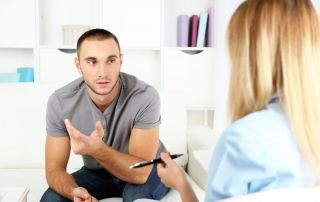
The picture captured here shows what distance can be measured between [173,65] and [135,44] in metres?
0.30

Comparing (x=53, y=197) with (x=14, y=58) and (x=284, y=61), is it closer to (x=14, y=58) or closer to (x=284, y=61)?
(x=284, y=61)

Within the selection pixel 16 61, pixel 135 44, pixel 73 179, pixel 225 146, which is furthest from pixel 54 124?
pixel 16 61

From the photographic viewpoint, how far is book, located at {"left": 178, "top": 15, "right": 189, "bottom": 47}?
2.62 m

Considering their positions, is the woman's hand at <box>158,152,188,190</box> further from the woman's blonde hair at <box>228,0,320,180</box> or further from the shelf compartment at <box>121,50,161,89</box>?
the shelf compartment at <box>121,50,161,89</box>

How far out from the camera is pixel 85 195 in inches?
49.2

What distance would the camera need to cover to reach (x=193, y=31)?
2.64m

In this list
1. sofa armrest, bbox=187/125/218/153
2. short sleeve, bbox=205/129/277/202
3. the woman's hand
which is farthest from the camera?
sofa armrest, bbox=187/125/218/153

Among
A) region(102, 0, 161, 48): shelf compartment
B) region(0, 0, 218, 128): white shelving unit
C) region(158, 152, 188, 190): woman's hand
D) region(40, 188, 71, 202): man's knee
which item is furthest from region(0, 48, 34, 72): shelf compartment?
region(158, 152, 188, 190): woman's hand

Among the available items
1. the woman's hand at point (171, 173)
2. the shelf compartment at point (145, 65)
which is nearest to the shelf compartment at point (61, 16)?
the shelf compartment at point (145, 65)

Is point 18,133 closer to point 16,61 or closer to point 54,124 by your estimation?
point 54,124

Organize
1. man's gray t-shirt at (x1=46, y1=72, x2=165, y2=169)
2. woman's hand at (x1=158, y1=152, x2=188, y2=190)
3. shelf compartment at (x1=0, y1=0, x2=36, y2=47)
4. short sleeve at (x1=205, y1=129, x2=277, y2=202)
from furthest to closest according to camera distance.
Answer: shelf compartment at (x1=0, y1=0, x2=36, y2=47)
man's gray t-shirt at (x1=46, y1=72, x2=165, y2=169)
woman's hand at (x1=158, y1=152, x2=188, y2=190)
short sleeve at (x1=205, y1=129, x2=277, y2=202)

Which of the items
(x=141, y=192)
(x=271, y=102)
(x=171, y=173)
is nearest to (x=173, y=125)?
(x=141, y=192)

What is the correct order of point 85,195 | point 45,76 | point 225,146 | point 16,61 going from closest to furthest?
1. point 225,146
2. point 85,195
3. point 45,76
4. point 16,61

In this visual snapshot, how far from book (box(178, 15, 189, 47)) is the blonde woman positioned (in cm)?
191
